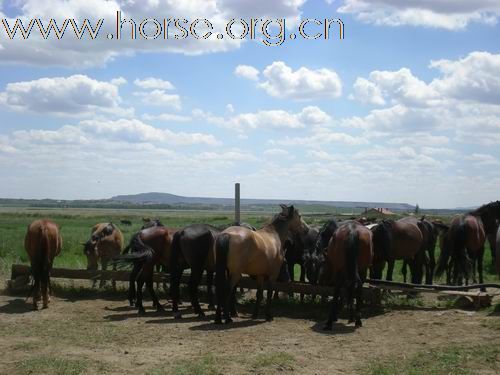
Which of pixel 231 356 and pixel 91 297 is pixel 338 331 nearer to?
pixel 231 356

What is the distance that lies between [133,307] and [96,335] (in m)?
2.83

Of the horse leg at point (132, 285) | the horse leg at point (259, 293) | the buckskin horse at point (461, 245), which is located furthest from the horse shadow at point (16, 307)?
the buckskin horse at point (461, 245)

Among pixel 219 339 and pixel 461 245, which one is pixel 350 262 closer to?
pixel 219 339

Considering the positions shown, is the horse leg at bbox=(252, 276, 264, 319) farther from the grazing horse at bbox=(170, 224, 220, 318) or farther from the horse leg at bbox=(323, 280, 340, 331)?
the horse leg at bbox=(323, 280, 340, 331)

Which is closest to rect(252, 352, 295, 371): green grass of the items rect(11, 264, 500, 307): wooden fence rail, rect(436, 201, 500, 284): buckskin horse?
rect(11, 264, 500, 307): wooden fence rail

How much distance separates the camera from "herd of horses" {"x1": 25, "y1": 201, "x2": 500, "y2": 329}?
9.60 meters

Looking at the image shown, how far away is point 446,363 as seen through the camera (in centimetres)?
675

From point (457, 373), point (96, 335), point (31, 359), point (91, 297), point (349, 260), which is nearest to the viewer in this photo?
point (457, 373)

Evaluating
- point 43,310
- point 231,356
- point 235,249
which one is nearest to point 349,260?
point 235,249

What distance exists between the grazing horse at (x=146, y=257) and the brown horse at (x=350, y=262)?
352 cm

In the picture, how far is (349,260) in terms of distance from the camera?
9414 mm

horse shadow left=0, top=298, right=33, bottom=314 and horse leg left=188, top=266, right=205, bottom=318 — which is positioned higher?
horse leg left=188, top=266, right=205, bottom=318

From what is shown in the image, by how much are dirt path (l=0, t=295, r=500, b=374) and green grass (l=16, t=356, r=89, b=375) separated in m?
0.02

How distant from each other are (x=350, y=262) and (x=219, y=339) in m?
2.59
